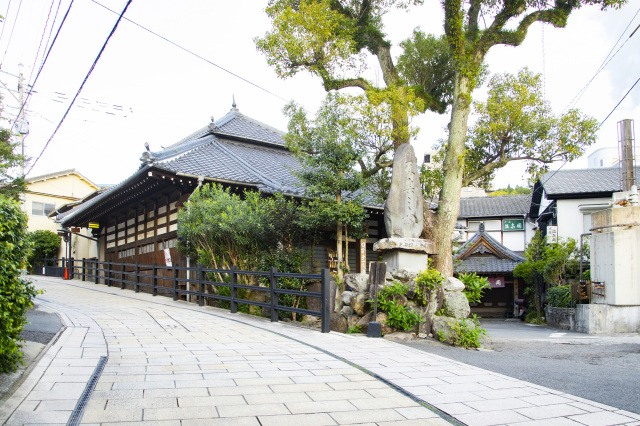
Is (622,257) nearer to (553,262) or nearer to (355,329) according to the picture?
(553,262)

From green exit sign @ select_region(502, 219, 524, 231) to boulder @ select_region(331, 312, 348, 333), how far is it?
25.6 m

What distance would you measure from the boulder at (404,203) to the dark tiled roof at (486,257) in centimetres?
1651

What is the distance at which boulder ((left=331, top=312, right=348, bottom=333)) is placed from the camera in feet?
30.0

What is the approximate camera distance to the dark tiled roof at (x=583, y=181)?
21.9 metres

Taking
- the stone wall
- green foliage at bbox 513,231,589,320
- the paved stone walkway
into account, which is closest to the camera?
the paved stone walkway

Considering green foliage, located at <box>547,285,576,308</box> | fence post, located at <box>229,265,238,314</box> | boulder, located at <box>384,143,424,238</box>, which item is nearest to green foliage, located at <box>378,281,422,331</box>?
boulder, located at <box>384,143,424,238</box>

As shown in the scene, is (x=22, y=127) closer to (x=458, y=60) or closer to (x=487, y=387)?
(x=458, y=60)

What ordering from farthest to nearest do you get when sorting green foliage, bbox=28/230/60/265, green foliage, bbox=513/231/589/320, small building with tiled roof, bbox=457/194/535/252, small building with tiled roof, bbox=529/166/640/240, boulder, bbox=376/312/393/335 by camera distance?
small building with tiled roof, bbox=457/194/535/252
green foliage, bbox=28/230/60/265
small building with tiled roof, bbox=529/166/640/240
green foliage, bbox=513/231/589/320
boulder, bbox=376/312/393/335

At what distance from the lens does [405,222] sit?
Answer: 31.1 feet

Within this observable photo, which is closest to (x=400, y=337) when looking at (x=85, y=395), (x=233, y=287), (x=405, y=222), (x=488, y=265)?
(x=405, y=222)

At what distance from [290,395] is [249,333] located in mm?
3703

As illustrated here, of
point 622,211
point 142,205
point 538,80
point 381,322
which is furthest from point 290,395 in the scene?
point 142,205

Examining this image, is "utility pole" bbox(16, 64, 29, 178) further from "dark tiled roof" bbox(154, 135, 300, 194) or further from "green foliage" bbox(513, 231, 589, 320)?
"green foliage" bbox(513, 231, 589, 320)

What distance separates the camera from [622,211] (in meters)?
13.1
